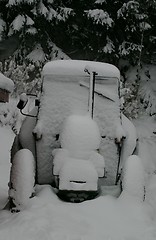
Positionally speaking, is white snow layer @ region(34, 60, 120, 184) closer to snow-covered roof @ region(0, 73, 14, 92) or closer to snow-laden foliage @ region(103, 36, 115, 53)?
snow-covered roof @ region(0, 73, 14, 92)

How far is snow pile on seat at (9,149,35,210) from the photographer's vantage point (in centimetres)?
512

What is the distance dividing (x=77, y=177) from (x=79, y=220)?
54cm

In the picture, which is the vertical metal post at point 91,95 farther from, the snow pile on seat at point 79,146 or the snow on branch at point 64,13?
the snow on branch at point 64,13

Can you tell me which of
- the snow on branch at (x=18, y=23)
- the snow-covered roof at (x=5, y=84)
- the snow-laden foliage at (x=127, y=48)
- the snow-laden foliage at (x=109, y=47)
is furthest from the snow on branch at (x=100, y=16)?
the snow-covered roof at (x=5, y=84)

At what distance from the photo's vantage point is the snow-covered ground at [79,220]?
4375 mm

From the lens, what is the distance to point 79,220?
4695 millimetres

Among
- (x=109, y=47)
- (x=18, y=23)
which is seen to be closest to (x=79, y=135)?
(x=18, y=23)

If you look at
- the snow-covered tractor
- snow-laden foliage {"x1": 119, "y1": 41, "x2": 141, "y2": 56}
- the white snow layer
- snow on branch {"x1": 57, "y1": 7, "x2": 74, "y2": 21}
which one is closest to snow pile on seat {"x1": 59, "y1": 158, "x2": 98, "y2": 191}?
the snow-covered tractor

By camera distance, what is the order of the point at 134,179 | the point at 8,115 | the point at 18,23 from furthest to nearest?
the point at 18,23
the point at 8,115
the point at 134,179

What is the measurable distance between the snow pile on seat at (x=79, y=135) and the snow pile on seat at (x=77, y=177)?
0.31 metres

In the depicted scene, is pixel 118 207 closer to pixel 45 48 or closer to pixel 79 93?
pixel 79 93

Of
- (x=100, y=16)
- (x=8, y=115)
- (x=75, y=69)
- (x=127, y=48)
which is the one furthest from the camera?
(x=127, y=48)

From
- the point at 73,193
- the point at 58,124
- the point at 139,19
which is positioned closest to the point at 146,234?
the point at 73,193

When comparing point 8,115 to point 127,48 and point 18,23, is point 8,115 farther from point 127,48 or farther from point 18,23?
point 127,48
